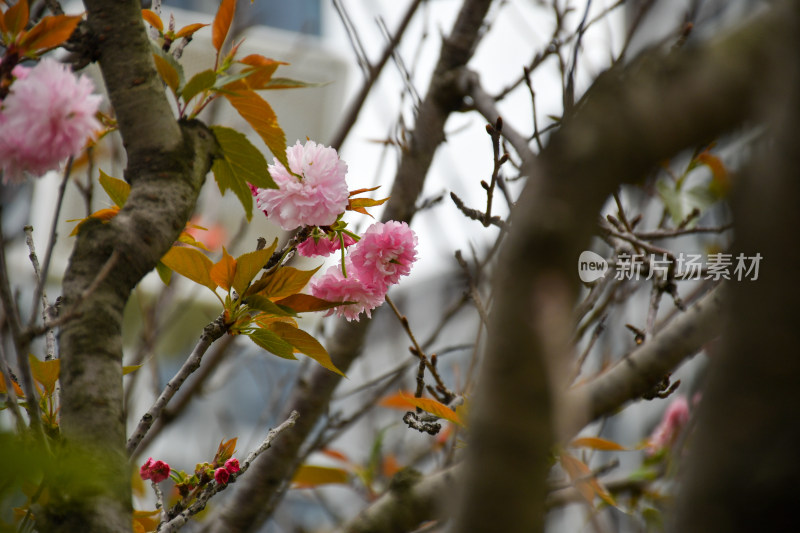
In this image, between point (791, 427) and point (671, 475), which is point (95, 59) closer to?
point (791, 427)

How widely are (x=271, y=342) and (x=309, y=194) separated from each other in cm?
14

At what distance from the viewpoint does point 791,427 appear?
214 mm

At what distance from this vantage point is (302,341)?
608 millimetres

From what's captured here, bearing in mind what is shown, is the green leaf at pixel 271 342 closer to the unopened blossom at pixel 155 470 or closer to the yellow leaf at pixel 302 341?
the yellow leaf at pixel 302 341

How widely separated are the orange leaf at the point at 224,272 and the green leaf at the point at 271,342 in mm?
49

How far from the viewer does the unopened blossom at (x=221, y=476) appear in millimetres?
639

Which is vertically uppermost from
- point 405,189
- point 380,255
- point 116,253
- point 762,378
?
point 405,189

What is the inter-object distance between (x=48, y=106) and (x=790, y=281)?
1.59ft

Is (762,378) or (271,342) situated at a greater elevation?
(271,342)

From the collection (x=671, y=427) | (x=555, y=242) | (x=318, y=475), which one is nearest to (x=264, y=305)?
(x=555, y=242)

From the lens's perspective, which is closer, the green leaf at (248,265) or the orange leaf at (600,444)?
the green leaf at (248,265)

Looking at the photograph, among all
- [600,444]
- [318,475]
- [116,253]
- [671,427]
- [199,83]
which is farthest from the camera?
[671,427]

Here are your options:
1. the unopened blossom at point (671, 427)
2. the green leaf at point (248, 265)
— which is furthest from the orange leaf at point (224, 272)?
the unopened blossom at point (671, 427)

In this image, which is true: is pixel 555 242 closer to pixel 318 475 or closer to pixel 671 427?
pixel 318 475
